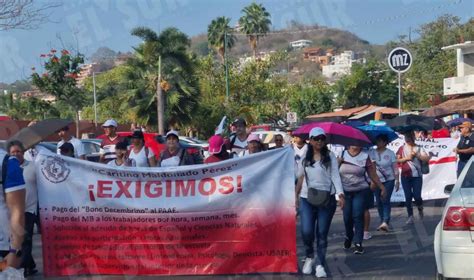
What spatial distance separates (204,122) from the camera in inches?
1998

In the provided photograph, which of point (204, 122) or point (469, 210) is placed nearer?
point (469, 210)

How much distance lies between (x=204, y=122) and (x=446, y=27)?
2341cm

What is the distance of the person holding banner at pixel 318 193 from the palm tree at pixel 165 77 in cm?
3125

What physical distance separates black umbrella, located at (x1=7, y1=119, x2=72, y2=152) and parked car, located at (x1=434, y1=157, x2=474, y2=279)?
5.54 meters

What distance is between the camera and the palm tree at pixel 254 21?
282ft

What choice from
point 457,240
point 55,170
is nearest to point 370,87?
point 55,170

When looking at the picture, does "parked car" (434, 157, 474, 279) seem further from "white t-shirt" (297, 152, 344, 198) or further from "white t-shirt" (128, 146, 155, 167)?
"white t-shirt" (128, 146, 155, 167)

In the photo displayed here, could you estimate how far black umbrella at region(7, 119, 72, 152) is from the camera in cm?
1003

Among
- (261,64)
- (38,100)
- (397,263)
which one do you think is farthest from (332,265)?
(261,64)

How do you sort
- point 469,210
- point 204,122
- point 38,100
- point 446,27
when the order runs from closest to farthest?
point 469,210, point 38,100, point 204,122, point 446,27

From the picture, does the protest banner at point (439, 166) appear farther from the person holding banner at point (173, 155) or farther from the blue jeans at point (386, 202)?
the person holding banner at point (173, 155)

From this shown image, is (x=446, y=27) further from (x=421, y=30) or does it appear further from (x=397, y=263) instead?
(x=397, y=263)

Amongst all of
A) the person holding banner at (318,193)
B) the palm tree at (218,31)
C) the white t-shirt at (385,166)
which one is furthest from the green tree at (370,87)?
the person holding banner at (318,193)

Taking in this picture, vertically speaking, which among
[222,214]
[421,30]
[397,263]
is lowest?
[397,263]
